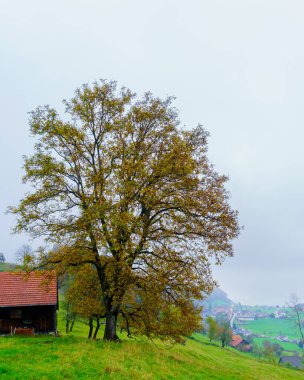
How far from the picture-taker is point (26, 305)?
101 ft

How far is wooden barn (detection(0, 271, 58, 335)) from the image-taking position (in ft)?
102

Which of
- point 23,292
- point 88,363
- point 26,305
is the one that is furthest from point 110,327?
point 23,292

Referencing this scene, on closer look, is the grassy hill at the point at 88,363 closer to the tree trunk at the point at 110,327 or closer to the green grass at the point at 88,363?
the green grass at the point at 88,363

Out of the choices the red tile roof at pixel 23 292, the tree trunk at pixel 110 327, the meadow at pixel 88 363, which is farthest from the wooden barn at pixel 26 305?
the meadow at pixel 88 363

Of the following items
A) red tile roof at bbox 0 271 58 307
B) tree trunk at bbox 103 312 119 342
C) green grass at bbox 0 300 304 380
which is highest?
red tile roof at bbox 0 271 58 307

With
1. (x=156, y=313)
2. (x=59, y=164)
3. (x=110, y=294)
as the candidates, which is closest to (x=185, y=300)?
(x=156, y=313)

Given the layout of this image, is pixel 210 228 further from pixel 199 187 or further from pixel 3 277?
pixel 3 277

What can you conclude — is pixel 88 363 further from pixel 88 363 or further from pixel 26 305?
pixel 26 305

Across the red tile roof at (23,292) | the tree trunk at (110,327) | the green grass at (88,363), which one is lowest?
the green grass at (88,363)

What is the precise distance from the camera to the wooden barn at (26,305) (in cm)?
Result: 3117

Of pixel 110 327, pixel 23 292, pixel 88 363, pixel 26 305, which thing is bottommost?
pixel 88 363

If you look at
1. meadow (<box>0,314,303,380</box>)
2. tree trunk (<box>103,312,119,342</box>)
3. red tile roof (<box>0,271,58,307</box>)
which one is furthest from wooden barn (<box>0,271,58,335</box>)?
meadow (<box>0,314,303,380</box>)

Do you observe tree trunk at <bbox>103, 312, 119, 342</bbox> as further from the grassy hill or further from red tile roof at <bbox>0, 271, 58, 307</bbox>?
red tile roof at <bbox>0, 271, 58, 307</bbox>

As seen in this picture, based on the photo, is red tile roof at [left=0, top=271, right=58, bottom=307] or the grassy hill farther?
red tile roof at [left=0, top=271, right=58, bottom=307]
